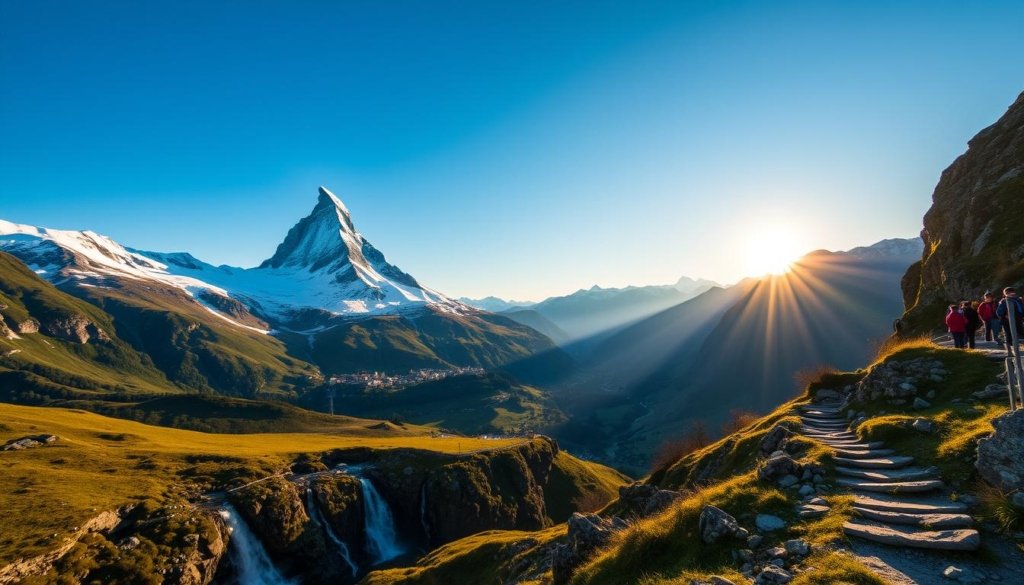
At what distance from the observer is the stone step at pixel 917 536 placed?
12.7 metres

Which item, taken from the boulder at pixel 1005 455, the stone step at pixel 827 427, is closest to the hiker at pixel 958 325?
the stone step at pixel 827 427

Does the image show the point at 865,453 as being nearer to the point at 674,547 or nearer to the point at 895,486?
the point at 895,486

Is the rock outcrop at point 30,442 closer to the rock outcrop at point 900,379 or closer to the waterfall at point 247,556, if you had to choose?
the waterfall at point 247,556

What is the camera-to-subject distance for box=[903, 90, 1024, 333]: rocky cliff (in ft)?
155

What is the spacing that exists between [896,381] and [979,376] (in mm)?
4552

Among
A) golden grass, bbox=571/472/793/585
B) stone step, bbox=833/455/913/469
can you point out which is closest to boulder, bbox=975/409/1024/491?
stone step, bbox=833/455/913/469

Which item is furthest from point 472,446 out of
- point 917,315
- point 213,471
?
point 917,315

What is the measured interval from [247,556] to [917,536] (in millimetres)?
92773

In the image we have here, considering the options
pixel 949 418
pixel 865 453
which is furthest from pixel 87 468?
pixel 949 418

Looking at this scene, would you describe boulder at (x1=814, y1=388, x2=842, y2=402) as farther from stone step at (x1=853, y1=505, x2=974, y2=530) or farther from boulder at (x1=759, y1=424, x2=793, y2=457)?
stone step at (x1=853, y1=505, x2=974, y2=530)

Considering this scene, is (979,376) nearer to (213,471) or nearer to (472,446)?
(213,471)

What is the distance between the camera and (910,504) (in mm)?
15734

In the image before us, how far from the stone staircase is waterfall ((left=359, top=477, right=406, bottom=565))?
101640 mm

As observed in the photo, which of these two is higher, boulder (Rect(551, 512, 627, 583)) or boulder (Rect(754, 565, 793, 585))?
boulder (Rect(754, 565, 793, 585))
